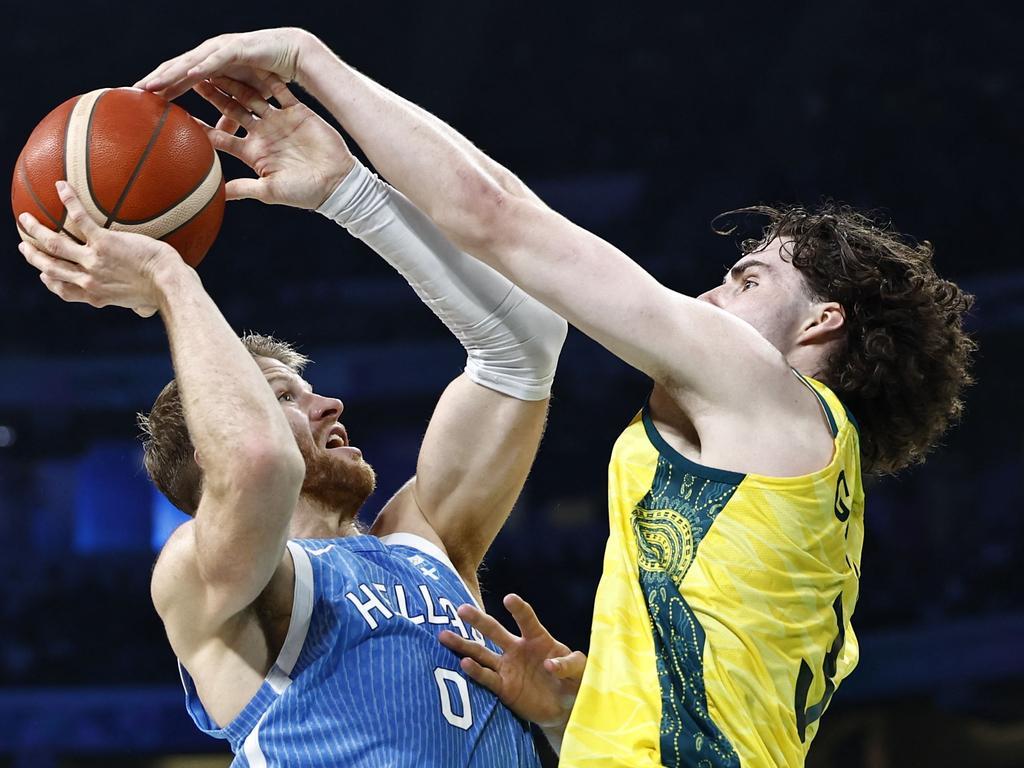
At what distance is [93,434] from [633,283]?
32.5ft

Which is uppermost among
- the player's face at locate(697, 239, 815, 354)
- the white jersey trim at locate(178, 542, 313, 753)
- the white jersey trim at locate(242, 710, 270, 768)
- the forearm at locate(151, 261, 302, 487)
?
the player's face at locate(697, 239, 815, 354)

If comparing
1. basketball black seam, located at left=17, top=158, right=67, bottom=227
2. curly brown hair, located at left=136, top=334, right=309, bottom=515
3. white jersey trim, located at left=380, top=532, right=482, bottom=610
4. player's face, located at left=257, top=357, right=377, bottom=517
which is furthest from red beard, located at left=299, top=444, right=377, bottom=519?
basketball black seam, located at left=17, top=158, right=67, bottom=227

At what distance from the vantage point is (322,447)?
2895 millimetres

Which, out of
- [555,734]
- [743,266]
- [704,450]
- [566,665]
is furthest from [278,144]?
[555,734]

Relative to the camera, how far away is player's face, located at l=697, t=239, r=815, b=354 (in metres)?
2.46

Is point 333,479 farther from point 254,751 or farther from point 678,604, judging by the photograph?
point 678,604

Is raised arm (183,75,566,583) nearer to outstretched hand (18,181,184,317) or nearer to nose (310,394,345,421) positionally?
nose (310,394,345,421)

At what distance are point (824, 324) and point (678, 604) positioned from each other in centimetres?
69

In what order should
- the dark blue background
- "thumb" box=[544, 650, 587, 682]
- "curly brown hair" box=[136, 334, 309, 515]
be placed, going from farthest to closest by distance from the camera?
1. the dark blue background
2. "curly brown hair" box=[136, 334, 309, 515]
3. "thumb" box=[544, 650, 587, 682]

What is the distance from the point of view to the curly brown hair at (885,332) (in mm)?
2451

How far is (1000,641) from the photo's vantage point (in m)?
7.60

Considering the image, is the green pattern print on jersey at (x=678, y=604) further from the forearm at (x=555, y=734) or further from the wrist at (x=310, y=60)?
the wrist at (x=310, y=60)

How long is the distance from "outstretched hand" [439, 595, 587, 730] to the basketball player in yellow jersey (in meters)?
0.44

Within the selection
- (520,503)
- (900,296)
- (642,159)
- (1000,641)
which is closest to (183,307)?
(900,296)
